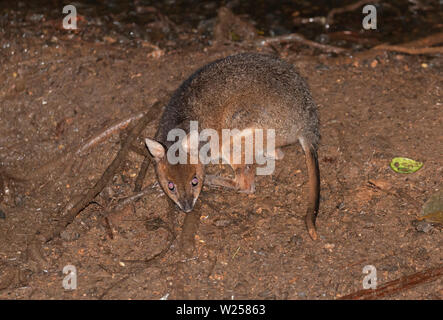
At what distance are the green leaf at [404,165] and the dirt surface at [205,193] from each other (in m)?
0.08

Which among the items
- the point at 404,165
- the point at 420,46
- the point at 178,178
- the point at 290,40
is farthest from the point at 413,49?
the point at 178,178

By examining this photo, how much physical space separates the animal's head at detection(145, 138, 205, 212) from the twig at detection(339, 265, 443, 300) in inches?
71.5

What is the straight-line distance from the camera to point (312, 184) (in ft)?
18.4

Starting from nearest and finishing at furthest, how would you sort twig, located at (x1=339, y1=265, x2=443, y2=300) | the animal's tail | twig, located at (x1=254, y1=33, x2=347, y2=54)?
twig, located at (x1=339, y1=265, x2=443, y2=300) → the animal's tail → twig, located at (x1=254, y1=33, x2=347, y2=54)

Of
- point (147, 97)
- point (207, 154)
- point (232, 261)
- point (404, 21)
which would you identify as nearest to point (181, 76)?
point (147, 97)

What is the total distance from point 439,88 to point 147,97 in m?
3.71

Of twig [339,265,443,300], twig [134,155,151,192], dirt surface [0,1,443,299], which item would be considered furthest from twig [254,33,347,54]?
twig [339,265,443,300]

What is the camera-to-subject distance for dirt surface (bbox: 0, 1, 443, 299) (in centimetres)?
501

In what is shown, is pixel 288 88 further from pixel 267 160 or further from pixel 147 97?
pixel 147 97

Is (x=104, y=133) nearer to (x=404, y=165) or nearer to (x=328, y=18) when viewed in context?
(x=404, y=165)

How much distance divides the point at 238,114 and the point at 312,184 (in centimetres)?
105

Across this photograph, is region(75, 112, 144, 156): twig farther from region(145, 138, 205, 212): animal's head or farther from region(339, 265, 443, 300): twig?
region(339, 265, 443, 300): twig

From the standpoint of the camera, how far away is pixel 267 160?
250 inches

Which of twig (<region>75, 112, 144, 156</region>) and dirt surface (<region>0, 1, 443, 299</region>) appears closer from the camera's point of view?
dirt surface (<region>0, 1, 443, 299</region>)
